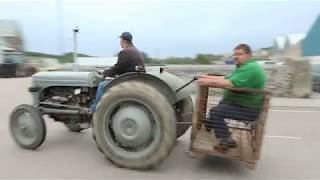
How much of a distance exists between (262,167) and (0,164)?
11.8ft

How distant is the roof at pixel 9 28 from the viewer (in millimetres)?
39219

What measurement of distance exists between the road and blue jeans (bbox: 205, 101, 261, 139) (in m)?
0.56

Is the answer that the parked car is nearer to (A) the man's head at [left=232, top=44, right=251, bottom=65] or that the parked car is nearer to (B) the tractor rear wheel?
(B) the tractor rear wheel

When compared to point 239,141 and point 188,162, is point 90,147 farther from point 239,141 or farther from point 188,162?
point 239,141

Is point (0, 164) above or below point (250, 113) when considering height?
below

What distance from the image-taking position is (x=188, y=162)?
649 centimetres

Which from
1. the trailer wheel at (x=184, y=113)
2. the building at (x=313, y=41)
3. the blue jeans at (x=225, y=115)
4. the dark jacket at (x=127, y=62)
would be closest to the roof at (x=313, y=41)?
the building at (x=313, y=41)

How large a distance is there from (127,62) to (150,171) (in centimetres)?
166

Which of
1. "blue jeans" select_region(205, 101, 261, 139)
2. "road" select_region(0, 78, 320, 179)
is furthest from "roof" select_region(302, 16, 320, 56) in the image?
"blue jeans" select_region(205, 101, 261, 139)

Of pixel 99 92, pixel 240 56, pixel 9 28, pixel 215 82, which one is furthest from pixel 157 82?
pixel 9 28

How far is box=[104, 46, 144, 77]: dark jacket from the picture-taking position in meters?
6.69

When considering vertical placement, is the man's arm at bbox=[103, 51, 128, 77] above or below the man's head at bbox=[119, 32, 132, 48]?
below

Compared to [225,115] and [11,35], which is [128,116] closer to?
[225,115]

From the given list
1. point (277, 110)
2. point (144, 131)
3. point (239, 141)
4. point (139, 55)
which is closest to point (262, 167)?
point (239, 141)
